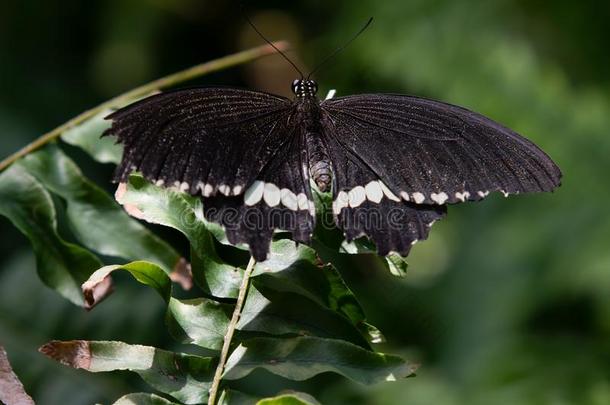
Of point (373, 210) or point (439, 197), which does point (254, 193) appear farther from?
point (439, 197)

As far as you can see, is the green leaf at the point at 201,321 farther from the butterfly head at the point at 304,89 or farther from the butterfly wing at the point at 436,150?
the butterfly head at the point at 304,89

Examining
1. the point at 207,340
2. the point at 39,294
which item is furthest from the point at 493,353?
the point at 207,340

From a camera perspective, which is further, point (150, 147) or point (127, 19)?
point (127, 19)

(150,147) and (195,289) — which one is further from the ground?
(195,289)

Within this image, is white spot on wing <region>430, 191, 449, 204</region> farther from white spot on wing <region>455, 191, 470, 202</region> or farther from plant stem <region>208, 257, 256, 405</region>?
plant stem <region>208, 257, 256, 405</region>

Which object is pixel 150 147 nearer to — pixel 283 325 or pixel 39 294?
pixel 283 325

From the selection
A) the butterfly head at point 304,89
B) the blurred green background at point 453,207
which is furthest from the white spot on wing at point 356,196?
the blurred green background at point 453,207
